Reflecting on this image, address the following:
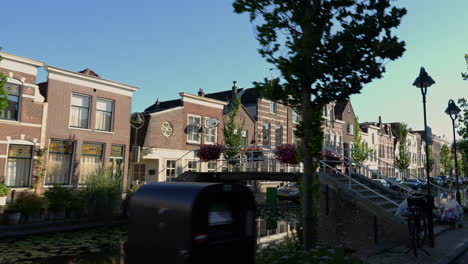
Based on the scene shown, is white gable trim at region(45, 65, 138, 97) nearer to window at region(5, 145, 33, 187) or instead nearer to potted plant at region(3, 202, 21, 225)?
window at region(5, 145, 33, 187)

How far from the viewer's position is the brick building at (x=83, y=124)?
17.5 m

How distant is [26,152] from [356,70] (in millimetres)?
15722

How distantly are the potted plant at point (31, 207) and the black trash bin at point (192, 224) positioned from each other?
865 cm

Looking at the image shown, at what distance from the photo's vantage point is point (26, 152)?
1627 centimetres

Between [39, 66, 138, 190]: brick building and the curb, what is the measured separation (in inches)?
584

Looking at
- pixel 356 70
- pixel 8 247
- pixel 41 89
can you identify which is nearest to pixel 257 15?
pixel 356 70

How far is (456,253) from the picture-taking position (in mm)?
7848

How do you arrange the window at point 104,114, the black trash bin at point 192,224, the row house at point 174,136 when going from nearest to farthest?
1. the black trash bin at point 192,224
2. the window at point 104,114
3. the row house at point 174,136

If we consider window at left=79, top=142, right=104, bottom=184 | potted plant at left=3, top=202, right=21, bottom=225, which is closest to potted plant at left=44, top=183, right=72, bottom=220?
potted plant at left=3, top=202, right=21, bottom=225

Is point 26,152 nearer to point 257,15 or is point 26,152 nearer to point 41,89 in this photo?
point 41,89

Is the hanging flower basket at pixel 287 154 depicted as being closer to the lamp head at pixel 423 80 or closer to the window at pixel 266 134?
the lamp head at pixel 423 80

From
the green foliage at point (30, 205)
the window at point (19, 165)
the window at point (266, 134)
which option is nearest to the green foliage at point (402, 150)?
the window at point (266, 134)

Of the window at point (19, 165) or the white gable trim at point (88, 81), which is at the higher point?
the white gable trim at point (88, 81)

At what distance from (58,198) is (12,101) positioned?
20.1 feet
